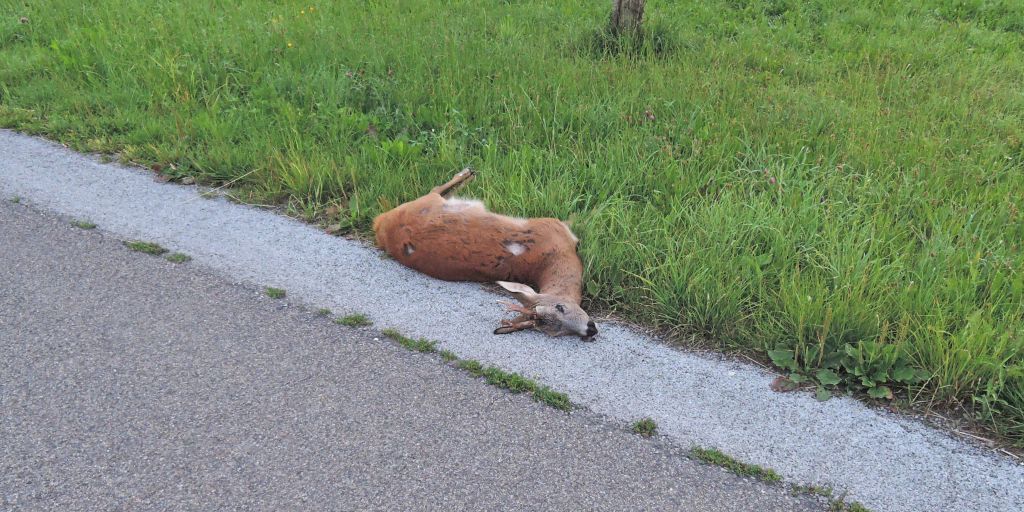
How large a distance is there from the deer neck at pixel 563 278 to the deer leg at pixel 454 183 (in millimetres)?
1115

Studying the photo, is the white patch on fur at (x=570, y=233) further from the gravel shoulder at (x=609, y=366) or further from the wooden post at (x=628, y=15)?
the wooden post at (x=628, y=15)

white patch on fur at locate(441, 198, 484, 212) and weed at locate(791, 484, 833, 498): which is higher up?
white patch on fur at locate(441, 198, 484, 212)

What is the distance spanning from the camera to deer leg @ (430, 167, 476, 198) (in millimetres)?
5239

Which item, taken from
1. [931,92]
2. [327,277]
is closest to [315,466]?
[327,277]

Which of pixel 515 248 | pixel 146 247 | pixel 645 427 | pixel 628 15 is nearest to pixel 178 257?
pixel 146 247

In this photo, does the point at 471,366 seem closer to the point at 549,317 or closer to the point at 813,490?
the point at 549,317

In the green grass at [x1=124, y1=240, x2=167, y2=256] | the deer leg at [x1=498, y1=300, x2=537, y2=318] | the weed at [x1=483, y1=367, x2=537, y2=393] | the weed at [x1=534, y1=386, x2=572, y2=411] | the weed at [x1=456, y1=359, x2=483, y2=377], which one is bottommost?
the green grass at [x1=124, y1=240, x2=167, y2=256]

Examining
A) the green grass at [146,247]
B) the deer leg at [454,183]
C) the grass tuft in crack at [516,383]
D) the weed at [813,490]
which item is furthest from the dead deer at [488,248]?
the weed at [813,490]

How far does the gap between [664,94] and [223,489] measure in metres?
4.88

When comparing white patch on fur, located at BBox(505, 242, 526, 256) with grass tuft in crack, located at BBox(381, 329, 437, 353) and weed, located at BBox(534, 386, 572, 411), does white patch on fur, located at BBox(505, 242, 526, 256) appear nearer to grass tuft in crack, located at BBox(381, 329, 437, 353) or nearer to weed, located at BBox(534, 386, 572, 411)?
grass tuft in crack, located at BBox(381, 329, 437, 353)

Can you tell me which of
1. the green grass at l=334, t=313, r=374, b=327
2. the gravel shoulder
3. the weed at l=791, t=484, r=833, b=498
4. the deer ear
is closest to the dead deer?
the deer ear

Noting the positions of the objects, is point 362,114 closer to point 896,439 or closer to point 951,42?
point 896,439

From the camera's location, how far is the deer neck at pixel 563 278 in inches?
168

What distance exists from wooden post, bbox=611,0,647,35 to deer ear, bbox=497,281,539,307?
177 inches
